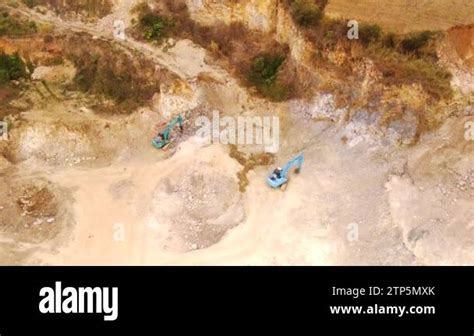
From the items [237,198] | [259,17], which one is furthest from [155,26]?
[237,198]

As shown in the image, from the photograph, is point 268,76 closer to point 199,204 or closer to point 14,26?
point 199,204

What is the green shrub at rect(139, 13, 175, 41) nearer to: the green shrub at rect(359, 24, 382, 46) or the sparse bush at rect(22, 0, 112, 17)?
the sparse bush at rect(22, 0, 112, 17)

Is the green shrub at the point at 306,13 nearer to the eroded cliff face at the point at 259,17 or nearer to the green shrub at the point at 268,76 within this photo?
the eroded cliff face at the point at 259,17

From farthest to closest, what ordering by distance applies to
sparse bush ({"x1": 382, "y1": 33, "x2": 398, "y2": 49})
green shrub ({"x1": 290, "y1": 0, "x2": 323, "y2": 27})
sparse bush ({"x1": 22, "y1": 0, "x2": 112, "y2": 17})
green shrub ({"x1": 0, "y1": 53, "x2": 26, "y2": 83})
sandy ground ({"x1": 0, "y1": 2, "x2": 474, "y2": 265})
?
sparse bush ({"x1": 22, "y1": 0, "x2": 112, "y2": 17}) < green shrub ({"x1": 0, "y1": 53, "x2": 26, "y2": 83}) < green shrub ({"x1": 290, "y1": 0, "x2": 323, "y2": 27}) < sparse bush ({"x1": 382, "y1": 33, "x2": 398, "y2": 49}) < sandy ground ({"x1": 0, "y1": 2, "x2": 474, "y2": 265})

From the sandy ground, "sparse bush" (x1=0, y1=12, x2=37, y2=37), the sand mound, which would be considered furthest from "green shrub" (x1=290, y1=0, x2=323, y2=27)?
"sparse bush" (x1=0, y1=12, x2=37, y2=37)

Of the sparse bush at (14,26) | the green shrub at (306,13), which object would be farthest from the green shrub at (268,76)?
the sparse bush at (14,26)

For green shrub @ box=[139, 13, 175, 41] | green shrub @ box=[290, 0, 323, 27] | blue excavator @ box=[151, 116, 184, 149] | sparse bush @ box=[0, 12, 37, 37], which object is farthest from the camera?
sparse bush @ box=[0, 12, 37, 37]

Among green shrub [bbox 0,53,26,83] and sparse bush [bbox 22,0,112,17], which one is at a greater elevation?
sparse bush [bbox 22,0,112,17]
